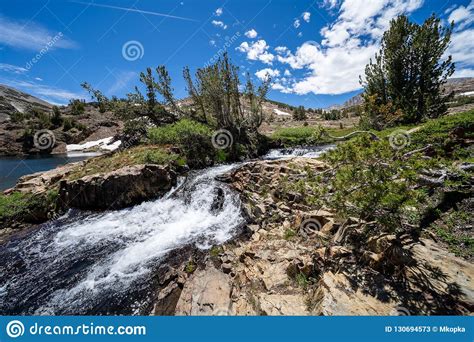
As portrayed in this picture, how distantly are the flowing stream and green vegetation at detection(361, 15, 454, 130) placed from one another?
61.8 feet

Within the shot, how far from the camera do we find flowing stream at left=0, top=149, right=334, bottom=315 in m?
5.93

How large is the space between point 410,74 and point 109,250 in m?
28.5

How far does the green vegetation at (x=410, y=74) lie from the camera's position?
1984 centimetres

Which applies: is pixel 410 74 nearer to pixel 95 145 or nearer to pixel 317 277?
pixel 317 277

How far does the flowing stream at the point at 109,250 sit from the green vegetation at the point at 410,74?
18827 millimetres

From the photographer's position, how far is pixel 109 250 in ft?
26.2

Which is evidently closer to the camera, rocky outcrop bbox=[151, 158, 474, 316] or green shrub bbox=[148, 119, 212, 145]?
rocky outcrop bbox=[151, 158, 474, 316]

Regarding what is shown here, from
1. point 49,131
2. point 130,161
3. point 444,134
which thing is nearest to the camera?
point 444,134

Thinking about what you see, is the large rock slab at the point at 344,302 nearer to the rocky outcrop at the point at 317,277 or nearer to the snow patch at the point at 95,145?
the rocky outcrop at the point at 317,277

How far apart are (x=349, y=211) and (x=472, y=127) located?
915cm

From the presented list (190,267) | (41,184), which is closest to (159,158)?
(41,184)

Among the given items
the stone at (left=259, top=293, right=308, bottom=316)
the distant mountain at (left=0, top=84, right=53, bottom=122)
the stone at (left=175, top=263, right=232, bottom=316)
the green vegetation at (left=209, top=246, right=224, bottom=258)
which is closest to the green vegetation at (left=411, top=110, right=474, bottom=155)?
the stone at (left=259, top=293, right=308, bottom=316)

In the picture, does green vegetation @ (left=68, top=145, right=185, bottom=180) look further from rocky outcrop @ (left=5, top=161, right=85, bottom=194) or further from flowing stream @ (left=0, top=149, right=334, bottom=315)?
flowing stream @ (left=0, top=149, right=334, bottom=315)

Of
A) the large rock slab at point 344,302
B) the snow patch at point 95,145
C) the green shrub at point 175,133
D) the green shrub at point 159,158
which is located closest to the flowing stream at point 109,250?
the green shrub at point 159,158
